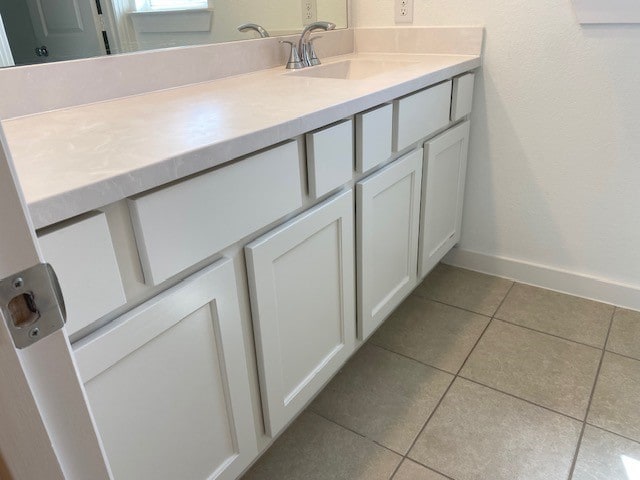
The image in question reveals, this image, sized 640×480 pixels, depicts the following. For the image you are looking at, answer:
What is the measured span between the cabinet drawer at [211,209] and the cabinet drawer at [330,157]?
0.17 ft

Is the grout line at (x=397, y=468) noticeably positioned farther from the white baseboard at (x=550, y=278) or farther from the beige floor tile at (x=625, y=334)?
the white baseboard at (x=550, y=278)

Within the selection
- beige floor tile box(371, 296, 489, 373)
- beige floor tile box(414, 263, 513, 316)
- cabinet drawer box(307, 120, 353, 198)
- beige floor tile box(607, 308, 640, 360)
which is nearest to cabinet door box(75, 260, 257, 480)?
cabinet drawer box(307, 120, 353, 198)

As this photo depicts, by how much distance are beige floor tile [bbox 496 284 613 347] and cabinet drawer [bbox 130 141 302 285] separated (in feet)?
3.98

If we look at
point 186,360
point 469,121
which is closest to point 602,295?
point 469,121

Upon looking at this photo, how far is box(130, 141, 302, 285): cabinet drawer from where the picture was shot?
0.75 metres

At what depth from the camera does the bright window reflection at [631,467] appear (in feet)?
3.99

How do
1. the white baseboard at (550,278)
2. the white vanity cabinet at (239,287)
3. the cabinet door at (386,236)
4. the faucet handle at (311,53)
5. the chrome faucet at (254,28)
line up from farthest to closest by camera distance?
the white baseboard at (550,278) < the faucet handle at (311,53) < the chrome faucet at (254,28) < the cabinet door at (386,236) < the white vanity cabinet at (239,287)

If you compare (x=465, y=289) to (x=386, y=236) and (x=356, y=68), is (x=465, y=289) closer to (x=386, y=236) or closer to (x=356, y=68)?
(x=386, y=236)

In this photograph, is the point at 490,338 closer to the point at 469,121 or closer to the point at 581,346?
the point at 581,346

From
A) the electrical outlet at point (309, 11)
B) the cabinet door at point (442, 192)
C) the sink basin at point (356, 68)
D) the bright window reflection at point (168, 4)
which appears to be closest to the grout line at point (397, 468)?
the cabinet door at point (442, 192)

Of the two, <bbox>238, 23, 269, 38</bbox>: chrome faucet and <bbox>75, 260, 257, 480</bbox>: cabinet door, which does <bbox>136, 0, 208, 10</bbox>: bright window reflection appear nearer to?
<bbox>238, 23, 269, 38</bbox>: chrome faucet

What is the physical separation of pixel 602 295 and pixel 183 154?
1.78 metres

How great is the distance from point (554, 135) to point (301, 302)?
1250mm

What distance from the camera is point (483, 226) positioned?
6.93 feet
